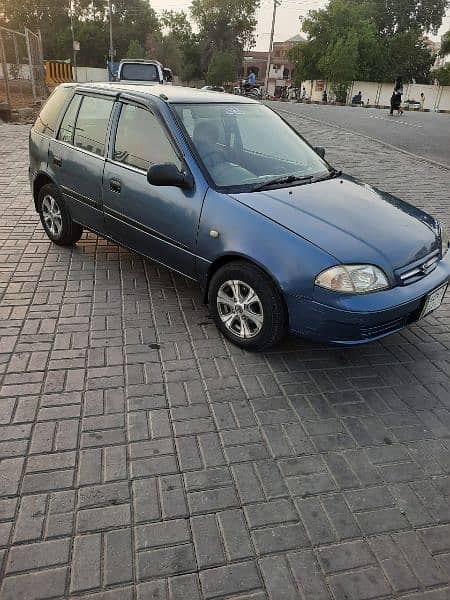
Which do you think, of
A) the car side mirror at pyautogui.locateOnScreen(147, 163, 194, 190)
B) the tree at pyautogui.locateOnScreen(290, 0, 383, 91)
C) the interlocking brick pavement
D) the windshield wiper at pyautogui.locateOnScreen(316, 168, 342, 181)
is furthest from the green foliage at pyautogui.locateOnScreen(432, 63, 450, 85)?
the car side mirror at pyautogui.locateOnScreen(147, 163, 194, 190)

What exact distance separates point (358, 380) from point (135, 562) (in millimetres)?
1982

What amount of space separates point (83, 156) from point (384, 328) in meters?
3.19

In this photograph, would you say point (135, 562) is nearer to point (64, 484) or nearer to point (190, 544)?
point (190, 544)

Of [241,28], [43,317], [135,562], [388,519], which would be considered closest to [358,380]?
[388,519]

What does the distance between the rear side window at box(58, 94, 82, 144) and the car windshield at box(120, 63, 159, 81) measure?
523 inches

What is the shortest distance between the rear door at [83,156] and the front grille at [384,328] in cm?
268

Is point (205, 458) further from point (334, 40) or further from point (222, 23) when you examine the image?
point (222, 23)

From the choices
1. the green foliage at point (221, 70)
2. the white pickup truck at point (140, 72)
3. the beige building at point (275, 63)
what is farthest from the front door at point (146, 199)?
the beige building at point (275, 63)

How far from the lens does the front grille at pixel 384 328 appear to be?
10.3ft

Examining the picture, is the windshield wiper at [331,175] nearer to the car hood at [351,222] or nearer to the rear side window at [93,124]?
the car hood at [351,222]

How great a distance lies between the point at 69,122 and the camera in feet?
15.6

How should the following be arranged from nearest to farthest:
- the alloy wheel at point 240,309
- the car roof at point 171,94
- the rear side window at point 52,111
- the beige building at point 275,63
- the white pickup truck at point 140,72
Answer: the alloy wheel at point 240,309 < the car roof at point 171,94 < the rear side window at point 52,111 < the white pickup truck at point 140,72 < the beige building at point 275,63

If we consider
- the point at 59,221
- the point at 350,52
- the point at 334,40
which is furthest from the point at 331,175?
the point at 334,40

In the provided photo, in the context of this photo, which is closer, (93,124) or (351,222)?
(351,222)
